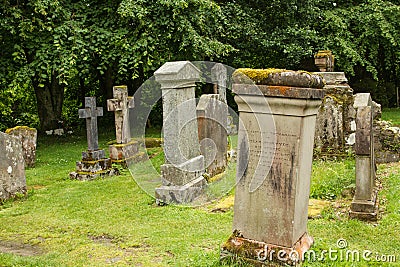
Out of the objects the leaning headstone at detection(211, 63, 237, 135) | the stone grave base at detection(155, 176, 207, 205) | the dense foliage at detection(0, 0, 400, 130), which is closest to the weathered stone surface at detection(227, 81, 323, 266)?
the stone grave base at detection(155, 176, 207, 205)

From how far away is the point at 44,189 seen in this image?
9086 millimetres

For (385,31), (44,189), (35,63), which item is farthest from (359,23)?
(44,189)

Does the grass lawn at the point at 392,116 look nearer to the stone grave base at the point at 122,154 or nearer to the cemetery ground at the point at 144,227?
the cemetery ground at the point at 144,227

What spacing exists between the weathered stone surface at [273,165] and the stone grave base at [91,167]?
19.6ft

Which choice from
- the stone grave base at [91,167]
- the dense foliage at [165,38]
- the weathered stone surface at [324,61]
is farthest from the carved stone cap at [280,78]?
the dense foliage at [165,38]

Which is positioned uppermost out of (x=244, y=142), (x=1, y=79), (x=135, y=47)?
(x=135, y=47)

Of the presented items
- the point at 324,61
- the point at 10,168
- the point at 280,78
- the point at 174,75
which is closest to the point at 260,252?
the point at 280,78

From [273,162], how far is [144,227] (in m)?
2.67

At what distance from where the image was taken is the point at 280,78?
4301 mm

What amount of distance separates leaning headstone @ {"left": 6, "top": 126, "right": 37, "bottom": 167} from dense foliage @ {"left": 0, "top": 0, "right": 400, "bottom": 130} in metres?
1.94

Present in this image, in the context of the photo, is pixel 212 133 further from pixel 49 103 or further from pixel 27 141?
pixel 49 103

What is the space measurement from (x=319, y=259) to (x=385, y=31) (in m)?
14.1

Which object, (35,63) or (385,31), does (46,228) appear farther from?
(385,31)

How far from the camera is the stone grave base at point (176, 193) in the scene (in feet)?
24.2
